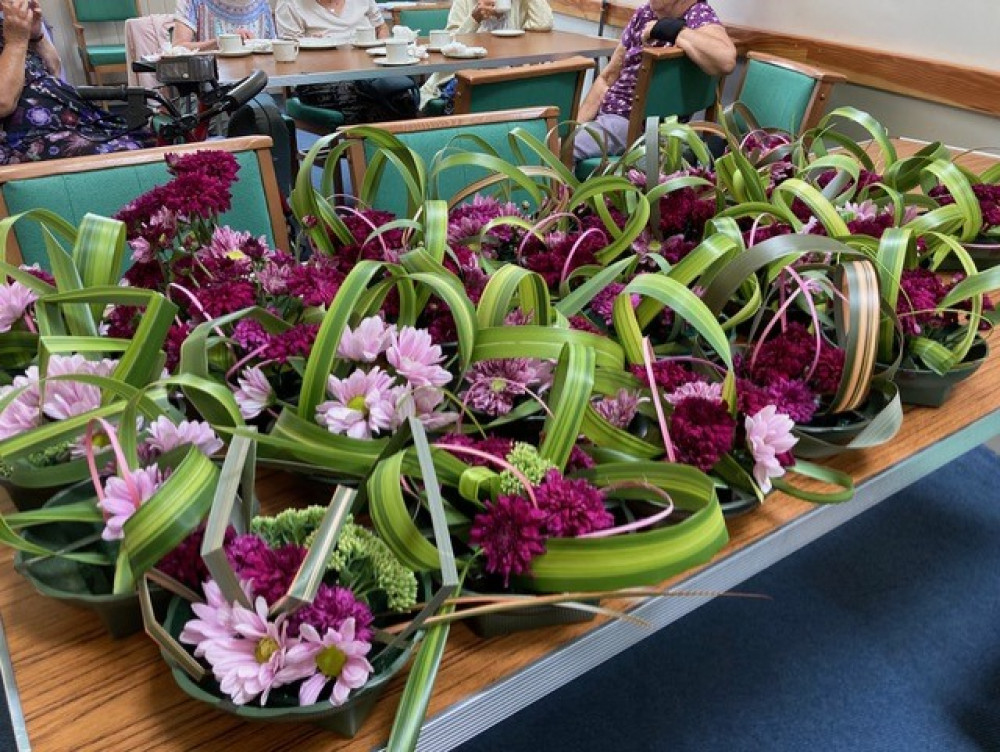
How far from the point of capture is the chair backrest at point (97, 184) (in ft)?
3.83

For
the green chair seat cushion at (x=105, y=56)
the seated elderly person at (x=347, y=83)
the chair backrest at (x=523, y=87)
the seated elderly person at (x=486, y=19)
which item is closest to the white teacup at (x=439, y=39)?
the seated elderly person at (x=486, y=19)

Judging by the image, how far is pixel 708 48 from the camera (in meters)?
2.50

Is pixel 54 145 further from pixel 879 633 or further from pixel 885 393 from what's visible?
pixel 879 633

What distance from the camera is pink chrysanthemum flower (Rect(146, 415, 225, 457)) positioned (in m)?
0.57

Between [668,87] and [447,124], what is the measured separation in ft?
4.37

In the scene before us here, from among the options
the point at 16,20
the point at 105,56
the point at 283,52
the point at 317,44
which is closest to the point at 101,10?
the point at 105,56

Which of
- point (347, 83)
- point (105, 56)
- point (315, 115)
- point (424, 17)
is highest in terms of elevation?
point (424, 17)

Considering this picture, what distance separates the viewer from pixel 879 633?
4.85 ft

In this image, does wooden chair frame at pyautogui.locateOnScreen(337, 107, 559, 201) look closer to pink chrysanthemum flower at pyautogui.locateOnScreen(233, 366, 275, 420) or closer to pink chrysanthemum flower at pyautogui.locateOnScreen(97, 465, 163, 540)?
pink chrysanthemum flower at pyautogui.locateOnScreen(233, 366, 275, 420)

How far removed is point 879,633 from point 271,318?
1.39 metres

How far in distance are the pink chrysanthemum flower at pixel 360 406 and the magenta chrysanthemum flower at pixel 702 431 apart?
9.8 inches

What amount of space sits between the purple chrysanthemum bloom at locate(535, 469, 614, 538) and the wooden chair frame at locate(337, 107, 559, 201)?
1.00m

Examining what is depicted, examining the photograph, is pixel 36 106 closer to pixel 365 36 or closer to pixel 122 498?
pixel 365 36

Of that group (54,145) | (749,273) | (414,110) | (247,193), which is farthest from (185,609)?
(414,110)
